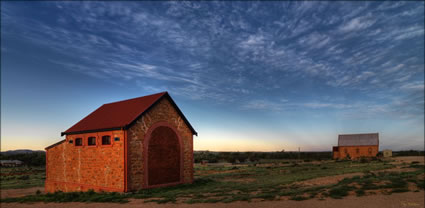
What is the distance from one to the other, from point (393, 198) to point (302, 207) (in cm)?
577

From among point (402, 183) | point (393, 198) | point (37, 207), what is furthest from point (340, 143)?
point (37, 207)

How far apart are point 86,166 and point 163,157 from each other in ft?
20.3

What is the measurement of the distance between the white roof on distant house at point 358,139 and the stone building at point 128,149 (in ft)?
185

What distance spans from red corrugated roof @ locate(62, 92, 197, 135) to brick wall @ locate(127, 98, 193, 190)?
1.57 ft

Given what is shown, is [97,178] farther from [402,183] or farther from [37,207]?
[402,183]

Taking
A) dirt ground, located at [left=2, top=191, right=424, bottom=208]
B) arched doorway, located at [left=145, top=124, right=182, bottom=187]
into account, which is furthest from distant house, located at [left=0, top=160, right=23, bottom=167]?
dirt ground, located at [left=2, top=191, right=424, bottom=208]

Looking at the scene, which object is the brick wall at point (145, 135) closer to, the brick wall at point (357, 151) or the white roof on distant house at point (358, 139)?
the brick wall at point (357, 151)

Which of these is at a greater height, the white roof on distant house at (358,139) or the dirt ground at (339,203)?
the dirt ground at (339,203)

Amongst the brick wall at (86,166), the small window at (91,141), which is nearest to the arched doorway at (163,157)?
the brick wall at (86,166)

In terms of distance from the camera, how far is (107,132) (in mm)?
21266

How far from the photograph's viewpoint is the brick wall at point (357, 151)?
6588 cm

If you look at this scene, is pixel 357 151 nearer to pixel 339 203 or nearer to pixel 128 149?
pixel 339 203

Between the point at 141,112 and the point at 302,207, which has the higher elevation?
the point at 141,112

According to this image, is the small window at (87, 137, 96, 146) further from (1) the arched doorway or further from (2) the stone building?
(1) the arched doorway
